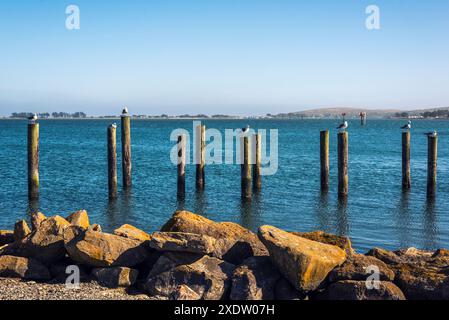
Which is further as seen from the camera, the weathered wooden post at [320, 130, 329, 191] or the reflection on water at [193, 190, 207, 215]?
the weathered wooden post at [320, 130, 329, 191]

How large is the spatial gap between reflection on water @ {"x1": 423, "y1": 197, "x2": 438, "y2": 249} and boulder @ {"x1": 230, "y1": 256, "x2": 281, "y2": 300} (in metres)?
8.76

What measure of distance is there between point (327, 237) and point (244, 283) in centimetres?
234

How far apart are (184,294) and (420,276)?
12.6 feet

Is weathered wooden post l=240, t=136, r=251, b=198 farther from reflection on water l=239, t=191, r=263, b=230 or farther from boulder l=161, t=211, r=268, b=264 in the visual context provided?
boulder l=161, t=211, r=268, b=264

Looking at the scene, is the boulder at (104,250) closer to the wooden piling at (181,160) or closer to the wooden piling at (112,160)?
the wooden piling at (112,160)

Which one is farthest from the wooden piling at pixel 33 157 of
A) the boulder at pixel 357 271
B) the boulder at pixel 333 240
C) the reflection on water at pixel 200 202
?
the boulder at pixel 357 271

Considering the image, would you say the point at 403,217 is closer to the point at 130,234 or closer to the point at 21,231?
the point at 130,234

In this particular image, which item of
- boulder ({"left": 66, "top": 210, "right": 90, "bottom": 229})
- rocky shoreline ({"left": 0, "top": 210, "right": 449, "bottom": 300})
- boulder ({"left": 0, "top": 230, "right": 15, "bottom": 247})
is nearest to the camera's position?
rocky shoreline ({"left": 0, "top": 210, "right": 449, "bottom": 300})

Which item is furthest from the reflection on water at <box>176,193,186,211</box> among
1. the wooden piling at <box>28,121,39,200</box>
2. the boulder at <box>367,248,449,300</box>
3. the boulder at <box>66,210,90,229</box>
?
A: the boulder at <box>367,248,449,300</box>

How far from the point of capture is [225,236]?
457 inches

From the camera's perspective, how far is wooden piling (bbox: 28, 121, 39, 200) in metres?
24.0

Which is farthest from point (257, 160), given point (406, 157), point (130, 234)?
point (130, 234)

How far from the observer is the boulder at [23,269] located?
1097 cm

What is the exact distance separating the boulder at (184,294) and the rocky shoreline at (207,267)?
0.05 feet
